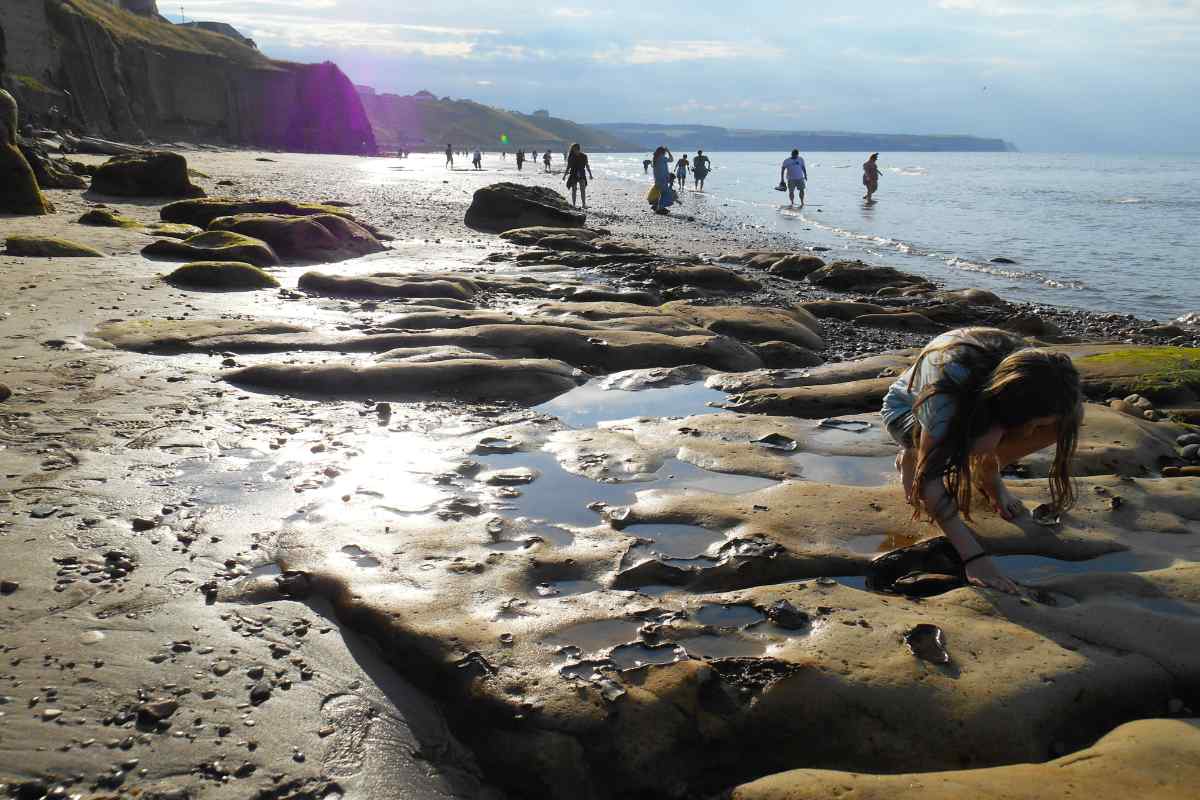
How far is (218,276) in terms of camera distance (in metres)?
10.6

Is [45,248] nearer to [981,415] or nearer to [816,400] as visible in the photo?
[816,400]

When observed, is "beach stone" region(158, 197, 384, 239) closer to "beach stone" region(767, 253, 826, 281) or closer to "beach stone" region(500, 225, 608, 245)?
"beach stone" region(500, 225, 608, 245)

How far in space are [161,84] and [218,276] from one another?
63171 mm

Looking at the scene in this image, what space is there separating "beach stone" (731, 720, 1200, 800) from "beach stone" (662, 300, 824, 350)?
6.64m

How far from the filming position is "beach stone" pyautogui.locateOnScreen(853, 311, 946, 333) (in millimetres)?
10961

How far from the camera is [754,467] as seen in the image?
5.39m

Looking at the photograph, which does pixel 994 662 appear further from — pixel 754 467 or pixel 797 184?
pixel 797 184

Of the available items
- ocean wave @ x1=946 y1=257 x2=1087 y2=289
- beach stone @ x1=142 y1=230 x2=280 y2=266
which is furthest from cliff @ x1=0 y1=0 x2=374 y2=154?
ocean wave @ x1=946 y1=257 x2=1087 y2=289

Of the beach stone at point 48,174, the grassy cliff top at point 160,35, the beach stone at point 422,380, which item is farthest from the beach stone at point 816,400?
the grassy cliff top at point 160,35

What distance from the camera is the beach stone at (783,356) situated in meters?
8.69

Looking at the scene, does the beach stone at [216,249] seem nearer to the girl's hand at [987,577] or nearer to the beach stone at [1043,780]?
the girl's hand at [987,577]

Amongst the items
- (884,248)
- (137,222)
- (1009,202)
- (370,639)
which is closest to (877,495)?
(370,639)

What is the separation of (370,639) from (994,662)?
238 cm

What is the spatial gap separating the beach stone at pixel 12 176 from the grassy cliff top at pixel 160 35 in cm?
4529
